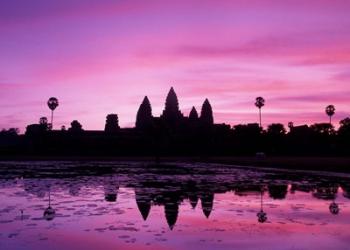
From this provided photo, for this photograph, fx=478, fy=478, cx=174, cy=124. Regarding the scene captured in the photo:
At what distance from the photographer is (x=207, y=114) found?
478ft

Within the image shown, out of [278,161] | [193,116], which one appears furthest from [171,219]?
[193,116]

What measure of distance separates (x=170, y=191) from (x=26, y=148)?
83.9 meters

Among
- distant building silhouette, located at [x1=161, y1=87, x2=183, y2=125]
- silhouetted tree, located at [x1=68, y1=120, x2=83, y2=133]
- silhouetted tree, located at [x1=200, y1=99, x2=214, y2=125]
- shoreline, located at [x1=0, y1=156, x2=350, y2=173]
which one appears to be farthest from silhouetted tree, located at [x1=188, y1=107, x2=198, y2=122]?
shoreline, located at [x1=0, y1=156, x2=350, y2=173]

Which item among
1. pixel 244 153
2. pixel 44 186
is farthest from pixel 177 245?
pixel 244 153

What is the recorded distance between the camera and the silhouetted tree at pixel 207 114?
471 feet

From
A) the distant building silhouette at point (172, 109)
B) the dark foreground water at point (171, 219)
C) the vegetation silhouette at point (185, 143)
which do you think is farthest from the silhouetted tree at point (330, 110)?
the dark foreground water at point (171, 219)

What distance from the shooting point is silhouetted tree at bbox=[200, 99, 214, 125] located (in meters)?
144

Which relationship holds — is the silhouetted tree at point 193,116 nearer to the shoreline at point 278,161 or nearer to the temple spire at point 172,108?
the temple spire at point 172,108

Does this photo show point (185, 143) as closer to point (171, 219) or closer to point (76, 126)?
point (76, 126)

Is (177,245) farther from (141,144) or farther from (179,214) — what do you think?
(141,144)

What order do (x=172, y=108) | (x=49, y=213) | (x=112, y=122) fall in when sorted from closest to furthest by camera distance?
(x=49, y=213) < (x=172, y=108) < (x=112, y=122)

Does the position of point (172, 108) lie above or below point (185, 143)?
above

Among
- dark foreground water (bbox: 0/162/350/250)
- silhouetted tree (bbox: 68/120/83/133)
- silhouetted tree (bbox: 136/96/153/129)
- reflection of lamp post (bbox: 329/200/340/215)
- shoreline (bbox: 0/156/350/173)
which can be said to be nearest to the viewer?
dark foreground water (bbox: 0/162/350/250)

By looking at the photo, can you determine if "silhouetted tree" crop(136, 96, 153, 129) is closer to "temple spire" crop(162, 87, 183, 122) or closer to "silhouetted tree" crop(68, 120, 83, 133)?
"temple spire" crop(162, 87, 183, 122)
